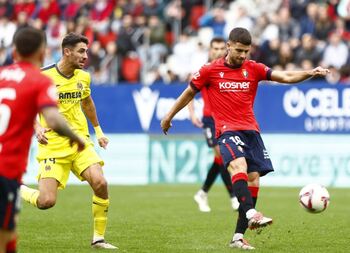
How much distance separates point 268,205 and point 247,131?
20.9 ft

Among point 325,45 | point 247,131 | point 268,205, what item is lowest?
point 268,205

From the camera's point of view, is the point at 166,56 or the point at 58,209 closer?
the point at 58,209

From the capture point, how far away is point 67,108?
38.0ft

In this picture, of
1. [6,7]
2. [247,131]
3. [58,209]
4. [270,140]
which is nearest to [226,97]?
[247,131]

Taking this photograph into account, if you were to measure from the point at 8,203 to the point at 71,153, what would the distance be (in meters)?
3.67

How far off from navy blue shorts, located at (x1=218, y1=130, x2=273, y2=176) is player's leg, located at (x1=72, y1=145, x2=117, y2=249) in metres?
1.48

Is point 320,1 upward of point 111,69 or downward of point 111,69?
upward

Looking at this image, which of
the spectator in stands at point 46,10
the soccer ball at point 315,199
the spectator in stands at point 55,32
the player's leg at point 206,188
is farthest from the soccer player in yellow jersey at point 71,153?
the spectator in stands at point 46,10

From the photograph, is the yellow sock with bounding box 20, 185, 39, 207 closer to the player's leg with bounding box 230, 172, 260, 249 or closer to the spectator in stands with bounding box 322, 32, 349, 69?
the player's leg with bounding box 230, 172, 260, 249

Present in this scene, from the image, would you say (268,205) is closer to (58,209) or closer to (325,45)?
(58,209)

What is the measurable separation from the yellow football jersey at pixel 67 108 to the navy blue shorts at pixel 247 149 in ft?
5.72

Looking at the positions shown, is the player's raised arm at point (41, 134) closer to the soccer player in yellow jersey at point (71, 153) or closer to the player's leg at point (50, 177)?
the soccer player in yellow jersey at point (71, 153)

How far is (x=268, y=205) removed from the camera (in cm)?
1744

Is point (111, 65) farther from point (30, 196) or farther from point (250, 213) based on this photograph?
point (250, 213)
